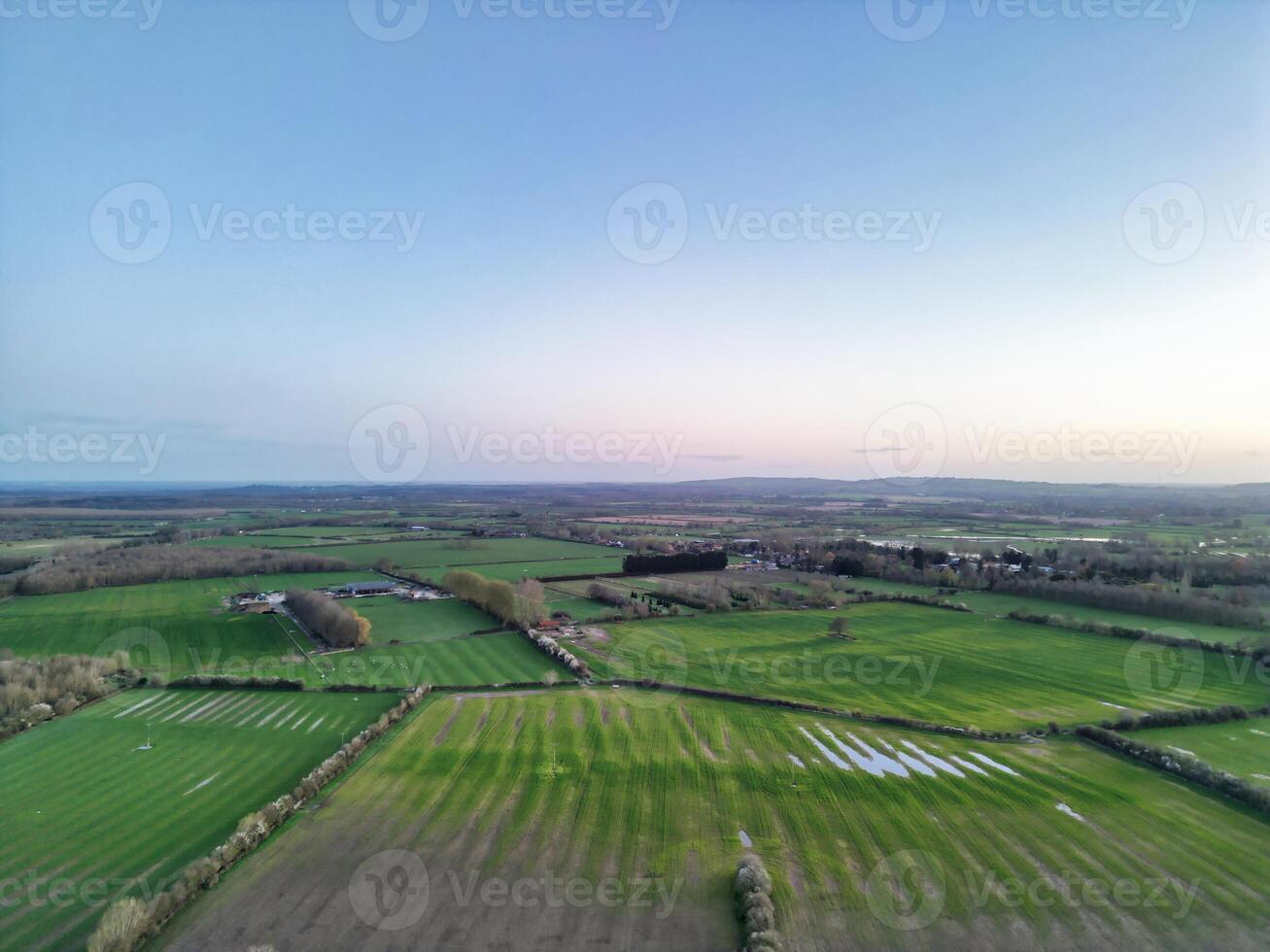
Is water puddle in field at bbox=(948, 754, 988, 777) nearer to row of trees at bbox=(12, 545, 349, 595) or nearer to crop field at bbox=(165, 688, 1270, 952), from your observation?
crop field at bbox=(165, 688, 1270, 952)

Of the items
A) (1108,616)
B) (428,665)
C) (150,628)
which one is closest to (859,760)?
(428,665)

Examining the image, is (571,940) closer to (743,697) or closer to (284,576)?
(743,697)

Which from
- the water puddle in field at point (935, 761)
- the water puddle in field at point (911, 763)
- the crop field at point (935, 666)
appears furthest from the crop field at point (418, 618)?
the water puddle in field at point (935, 761)

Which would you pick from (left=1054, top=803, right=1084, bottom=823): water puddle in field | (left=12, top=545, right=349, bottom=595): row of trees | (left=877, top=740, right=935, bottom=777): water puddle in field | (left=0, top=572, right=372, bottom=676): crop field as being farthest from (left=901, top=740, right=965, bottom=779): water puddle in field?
(left=12, top=545, right=349, bottom=595): row of trees

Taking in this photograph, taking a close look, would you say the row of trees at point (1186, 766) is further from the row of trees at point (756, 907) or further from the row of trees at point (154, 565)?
the row of trees at point (154, 565)

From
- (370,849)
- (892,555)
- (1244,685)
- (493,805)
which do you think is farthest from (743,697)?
(892,555)

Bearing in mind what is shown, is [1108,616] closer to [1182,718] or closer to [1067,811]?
[1182,718]
